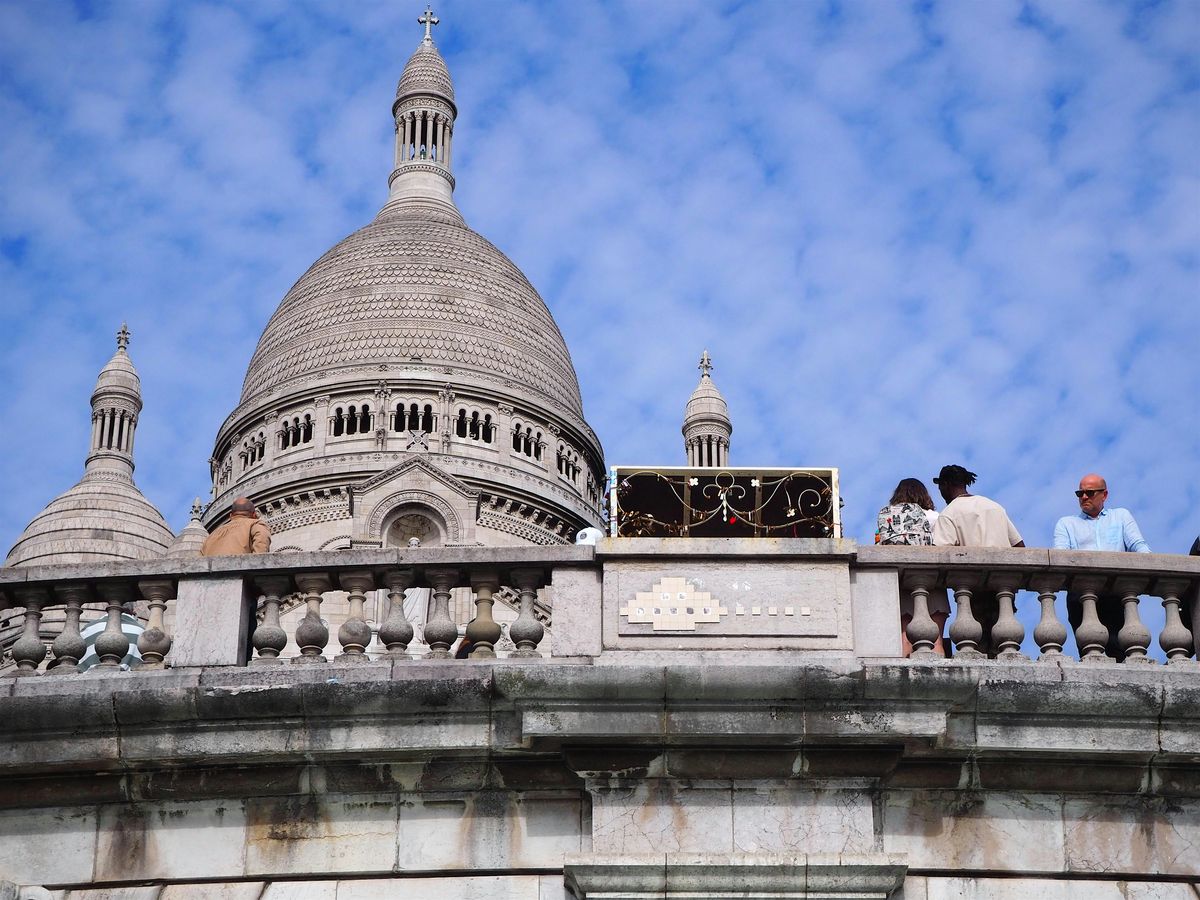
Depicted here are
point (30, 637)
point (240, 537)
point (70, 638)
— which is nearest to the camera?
point (70, 638)

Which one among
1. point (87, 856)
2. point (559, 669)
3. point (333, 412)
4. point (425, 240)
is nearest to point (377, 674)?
point (559, 669)

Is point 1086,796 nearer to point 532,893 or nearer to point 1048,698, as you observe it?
point 1048,698

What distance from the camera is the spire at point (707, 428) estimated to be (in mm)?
94438

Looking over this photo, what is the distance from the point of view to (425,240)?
102 metres

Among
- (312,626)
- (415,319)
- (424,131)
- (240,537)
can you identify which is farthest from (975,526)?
(424,131)

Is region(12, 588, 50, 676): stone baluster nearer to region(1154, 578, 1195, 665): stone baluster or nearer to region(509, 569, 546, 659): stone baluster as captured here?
region(509, 569, 546, 659): stone baluster

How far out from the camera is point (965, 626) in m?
13.3

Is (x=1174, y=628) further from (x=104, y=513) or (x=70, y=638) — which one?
(x=104, y=513)

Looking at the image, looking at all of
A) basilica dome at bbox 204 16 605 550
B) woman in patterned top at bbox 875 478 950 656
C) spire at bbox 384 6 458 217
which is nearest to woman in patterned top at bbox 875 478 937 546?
woman in patterned top at bbox 875 478 950 656

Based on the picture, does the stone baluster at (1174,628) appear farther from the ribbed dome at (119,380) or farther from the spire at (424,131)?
the spire at (424,131)

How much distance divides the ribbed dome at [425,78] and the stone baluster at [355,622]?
102 metres

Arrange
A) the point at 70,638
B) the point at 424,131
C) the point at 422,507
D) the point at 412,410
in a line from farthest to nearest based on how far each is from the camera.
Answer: the point at 424,131 < the point at 412,410 < the point at 422,507 < the point at 70,638

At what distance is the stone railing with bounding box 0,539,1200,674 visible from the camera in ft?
43.1

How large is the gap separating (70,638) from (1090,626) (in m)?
6.29
